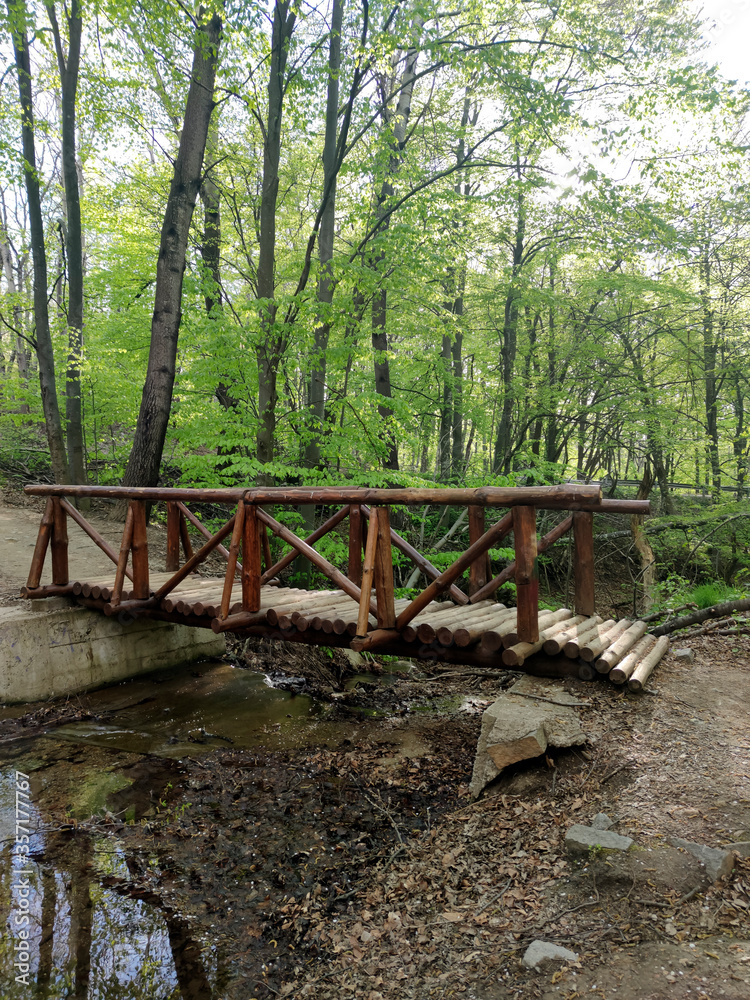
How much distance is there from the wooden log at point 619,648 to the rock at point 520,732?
0.31m

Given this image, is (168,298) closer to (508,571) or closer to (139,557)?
(139,557)

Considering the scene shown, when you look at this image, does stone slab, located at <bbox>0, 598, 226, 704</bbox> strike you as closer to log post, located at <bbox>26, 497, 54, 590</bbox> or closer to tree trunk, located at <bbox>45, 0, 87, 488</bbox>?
log post, located at <bbox>26, 497, 54, 590</bbox>

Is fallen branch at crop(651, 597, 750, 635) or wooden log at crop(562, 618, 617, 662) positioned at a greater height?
wooden log at crop(562, 618, 617, 662)

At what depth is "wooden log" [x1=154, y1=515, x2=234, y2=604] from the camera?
16.9 feet

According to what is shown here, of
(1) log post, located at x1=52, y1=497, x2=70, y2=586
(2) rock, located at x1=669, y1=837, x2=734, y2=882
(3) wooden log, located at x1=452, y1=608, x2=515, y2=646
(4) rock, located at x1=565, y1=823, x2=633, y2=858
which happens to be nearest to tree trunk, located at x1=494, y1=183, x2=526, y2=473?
(3) wooden log, located at x1=452, y1=608, x2=515, y2=646

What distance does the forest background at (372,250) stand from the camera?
790 cm

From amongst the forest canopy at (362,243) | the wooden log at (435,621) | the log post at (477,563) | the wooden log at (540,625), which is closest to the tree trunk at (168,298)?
the forest canopy at (362,243)

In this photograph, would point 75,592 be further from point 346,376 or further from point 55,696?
point 346,376

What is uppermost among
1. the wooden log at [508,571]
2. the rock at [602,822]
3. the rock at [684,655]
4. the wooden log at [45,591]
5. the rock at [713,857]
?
the wooden log at [508,571]

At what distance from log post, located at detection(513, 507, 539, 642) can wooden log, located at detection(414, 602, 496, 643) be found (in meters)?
0.64

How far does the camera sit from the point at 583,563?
16.9ft

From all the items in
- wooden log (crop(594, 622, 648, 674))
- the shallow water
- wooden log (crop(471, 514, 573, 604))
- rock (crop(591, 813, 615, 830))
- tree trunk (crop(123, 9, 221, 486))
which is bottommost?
the shallow water

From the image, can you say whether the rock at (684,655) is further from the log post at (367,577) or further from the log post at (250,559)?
the log post at (250,559)

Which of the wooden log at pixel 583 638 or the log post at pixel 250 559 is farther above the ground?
the log post at pixel 250 559
